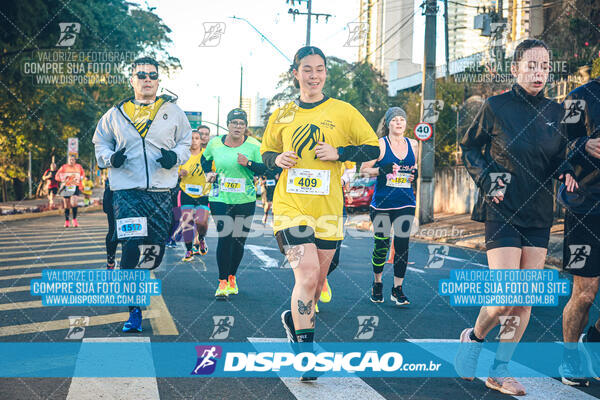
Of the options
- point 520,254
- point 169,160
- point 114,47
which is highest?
point 114,47

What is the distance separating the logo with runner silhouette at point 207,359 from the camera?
479cm

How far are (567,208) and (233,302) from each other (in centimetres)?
399

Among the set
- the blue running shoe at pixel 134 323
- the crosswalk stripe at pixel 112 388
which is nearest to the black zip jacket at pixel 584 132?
the crosswalk stripe at pixel 112 388

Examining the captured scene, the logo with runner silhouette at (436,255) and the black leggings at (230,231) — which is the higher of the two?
the black leggings at (230,231)

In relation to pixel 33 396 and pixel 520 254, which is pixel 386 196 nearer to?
pixel 520 254

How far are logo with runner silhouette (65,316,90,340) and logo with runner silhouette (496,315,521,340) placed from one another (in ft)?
10.9

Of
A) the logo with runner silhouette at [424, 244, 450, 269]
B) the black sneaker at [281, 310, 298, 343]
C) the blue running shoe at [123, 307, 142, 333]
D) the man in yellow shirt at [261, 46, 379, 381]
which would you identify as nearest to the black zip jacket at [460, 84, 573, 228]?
the man in yellow shirt at [261, 46, 379, 381]

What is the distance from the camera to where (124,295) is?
20.4 ft

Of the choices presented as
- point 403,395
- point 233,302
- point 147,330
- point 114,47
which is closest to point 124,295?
point 147,330

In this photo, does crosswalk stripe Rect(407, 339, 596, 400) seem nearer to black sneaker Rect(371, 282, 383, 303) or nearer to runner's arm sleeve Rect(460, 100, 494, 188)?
runner's arm sleeve Rect(460, 100, 494, 188)

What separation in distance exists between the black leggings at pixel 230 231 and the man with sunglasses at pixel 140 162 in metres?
1.65

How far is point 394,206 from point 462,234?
1062 cm

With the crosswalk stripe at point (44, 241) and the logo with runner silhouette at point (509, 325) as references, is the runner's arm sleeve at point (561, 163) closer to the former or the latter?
the logo with runner silhouette at point (509, 325)

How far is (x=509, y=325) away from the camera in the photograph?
448 centimetres
